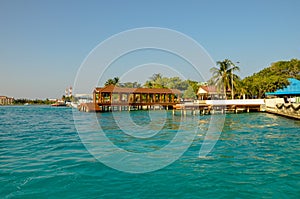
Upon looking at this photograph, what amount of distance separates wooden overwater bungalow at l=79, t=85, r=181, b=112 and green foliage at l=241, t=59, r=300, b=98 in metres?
16.3

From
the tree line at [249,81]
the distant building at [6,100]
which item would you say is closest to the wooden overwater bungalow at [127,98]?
the tree line at [249,81]

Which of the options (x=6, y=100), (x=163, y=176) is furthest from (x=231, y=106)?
(x=6, y=100)

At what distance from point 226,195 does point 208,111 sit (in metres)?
32.1

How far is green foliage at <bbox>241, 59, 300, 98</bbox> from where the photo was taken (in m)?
45.0

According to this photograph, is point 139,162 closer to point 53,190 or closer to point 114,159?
point 114,159

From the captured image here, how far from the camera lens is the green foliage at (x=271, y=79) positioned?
1773 inches

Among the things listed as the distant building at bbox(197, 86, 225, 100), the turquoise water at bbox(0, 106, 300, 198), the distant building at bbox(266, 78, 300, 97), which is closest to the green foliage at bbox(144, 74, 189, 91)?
the distant building at bbox(197, 86, 225, 100)

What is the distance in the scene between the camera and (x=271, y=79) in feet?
152

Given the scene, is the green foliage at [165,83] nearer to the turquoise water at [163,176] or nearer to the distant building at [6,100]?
the turquoise water at [163,176]

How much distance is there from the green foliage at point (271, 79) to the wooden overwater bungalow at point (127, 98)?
53.6ft

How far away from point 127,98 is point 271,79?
2736cm

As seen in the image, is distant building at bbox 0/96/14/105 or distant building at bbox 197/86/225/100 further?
distant building at bbox 0/96/14/105

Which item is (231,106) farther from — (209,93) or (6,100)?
(6,100)

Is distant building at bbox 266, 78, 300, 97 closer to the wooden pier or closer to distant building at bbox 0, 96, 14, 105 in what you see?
the wooden pier
